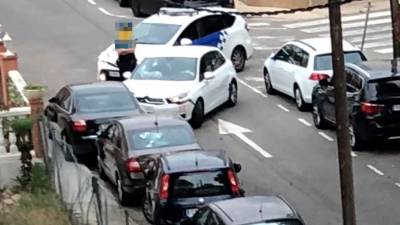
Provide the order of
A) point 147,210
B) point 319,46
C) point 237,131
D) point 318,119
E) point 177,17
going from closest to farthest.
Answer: point 147,210, point 318,119, point 237,131, point 319,46, point 177,17

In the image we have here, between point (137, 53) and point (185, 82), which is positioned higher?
point (137, 53)

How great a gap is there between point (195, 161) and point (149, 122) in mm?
2984

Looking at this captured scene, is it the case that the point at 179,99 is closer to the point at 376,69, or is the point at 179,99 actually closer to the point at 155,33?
the point at 376,69

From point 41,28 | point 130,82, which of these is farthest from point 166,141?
point 41,28

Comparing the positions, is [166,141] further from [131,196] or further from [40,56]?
[40,56]

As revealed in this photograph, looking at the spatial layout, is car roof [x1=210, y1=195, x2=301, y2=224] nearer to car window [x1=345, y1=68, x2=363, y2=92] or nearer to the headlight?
car window [x1=345, y1=68, x2=363, y2=92]

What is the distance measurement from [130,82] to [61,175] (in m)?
5.85

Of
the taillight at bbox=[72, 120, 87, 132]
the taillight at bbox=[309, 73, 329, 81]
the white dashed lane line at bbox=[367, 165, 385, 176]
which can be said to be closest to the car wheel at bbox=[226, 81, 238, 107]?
the taillight at bbox=[309, 73, 329, 81]

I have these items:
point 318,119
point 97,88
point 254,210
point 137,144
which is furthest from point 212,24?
point 254,210

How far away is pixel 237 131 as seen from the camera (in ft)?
78.5

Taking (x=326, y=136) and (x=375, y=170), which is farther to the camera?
(x=326, y=136)

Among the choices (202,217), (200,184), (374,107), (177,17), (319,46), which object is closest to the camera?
(202,217)

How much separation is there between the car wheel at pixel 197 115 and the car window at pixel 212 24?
22.1 feet

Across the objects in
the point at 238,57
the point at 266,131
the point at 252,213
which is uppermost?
the point at 238,57
